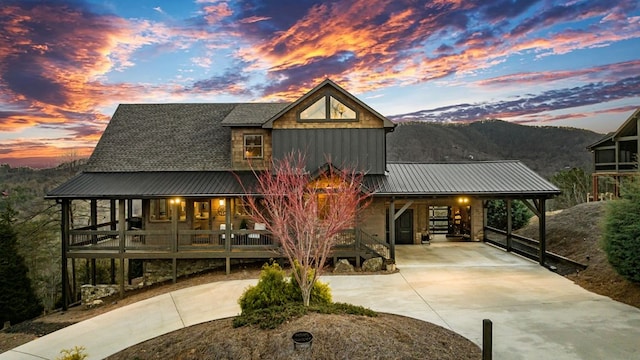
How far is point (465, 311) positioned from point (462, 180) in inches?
307

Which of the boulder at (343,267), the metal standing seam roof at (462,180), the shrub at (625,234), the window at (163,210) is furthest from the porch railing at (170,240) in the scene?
the shrub at (625,234)

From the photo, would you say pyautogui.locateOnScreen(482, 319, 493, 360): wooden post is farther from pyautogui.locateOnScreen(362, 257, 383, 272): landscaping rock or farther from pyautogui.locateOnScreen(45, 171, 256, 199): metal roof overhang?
pyautogui.locateOnScreen(45, 171, 256, 199): metal roof overhang

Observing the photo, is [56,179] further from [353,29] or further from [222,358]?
[222,358]

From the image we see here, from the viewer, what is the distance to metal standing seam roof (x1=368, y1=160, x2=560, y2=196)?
14383mm

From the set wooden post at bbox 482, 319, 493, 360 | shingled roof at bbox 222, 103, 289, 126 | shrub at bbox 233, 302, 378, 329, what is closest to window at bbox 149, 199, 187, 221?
shingled roof at bbox 222, 103, 289, 126

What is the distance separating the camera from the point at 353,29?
19250 millimetres

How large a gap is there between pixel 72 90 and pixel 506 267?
86.7ft

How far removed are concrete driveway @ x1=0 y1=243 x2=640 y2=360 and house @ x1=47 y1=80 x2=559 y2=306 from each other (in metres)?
2.26

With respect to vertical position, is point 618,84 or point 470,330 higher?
point 618,84

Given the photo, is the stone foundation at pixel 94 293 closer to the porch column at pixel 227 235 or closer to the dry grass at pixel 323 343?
the porch column at pixel 227 235

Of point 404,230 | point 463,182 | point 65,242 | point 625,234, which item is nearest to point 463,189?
point 463,182

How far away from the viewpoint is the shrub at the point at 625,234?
9469 millimetres

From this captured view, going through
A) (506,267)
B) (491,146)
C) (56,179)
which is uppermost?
(491,146)

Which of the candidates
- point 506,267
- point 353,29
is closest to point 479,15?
point 353,29
